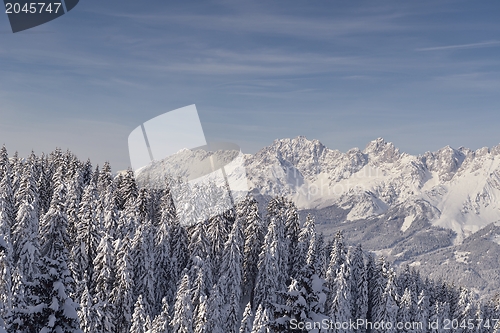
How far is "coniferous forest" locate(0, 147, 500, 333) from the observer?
38.6m

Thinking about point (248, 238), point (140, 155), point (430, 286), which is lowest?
point (430, 286)

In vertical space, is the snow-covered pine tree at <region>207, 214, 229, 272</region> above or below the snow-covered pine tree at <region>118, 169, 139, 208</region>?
below

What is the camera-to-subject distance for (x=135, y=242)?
152 ft

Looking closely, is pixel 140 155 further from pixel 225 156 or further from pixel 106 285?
pixel 106 285

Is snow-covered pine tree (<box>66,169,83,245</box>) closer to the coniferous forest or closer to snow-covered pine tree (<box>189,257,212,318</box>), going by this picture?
the coniferous forest

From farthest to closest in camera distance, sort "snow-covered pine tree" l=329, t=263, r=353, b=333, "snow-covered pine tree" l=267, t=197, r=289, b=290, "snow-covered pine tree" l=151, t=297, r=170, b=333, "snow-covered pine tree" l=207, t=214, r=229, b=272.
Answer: "snow-covered pine tree" l=329, t=263, r=353, b=333 → "snow-covered pine tree" l=207, t=214, r=229, b=272 → "snow-covered pine tree" l=267, t=197, r=289, b=290 → "snow-covered pine tree" l=151, t=297, r=170, b=333

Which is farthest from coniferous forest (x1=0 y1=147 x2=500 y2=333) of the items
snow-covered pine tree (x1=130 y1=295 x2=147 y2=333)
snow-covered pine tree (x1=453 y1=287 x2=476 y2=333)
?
snow-covered pine tree (x1=453 y1=287 x2=476 y2=333)

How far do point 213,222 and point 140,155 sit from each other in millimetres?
40559

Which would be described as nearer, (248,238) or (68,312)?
(68,312)

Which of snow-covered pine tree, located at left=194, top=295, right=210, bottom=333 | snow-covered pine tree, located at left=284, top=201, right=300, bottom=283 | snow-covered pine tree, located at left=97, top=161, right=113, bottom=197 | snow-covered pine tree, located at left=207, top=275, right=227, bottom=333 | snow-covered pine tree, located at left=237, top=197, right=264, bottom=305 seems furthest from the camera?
snow-covered pine tree, located at left=97, top=161, right=113, bottom=197

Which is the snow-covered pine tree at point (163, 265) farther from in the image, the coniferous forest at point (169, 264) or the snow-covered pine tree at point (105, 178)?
the snow-covered pine tree at point (105, 178)

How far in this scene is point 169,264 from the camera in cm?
5256

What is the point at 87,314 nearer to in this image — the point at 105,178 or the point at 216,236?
the point at 216,236

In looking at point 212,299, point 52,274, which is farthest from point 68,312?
point 212,299
